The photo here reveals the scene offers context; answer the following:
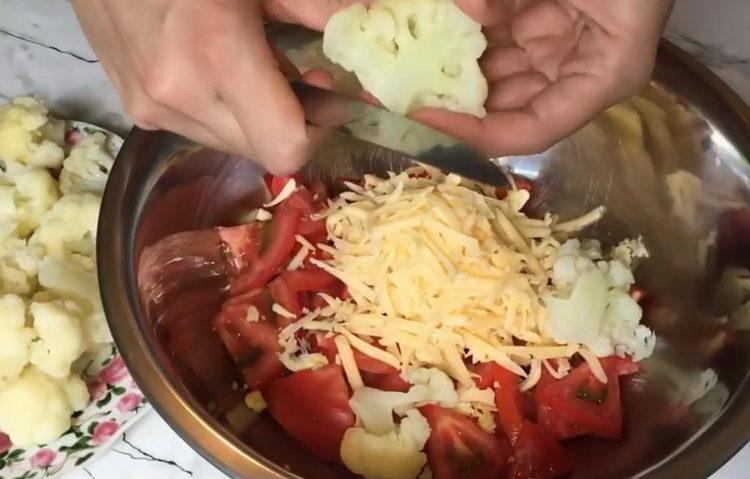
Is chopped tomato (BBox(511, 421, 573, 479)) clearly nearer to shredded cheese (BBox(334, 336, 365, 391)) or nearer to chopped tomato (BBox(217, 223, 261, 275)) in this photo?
shredded cheese (BBox(334, 336, 365, 391))

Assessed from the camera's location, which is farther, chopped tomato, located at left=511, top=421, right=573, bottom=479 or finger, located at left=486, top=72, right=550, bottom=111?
finger, located at left=486, top=72, right=550, bottom=111

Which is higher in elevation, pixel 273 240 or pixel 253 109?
pixel 253 109

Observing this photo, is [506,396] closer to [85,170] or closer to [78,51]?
[85,170]

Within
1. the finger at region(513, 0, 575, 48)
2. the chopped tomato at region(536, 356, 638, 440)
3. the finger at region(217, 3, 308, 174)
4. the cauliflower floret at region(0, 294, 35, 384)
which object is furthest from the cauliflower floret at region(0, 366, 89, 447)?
the finger at region(513, 0, 575, 48)

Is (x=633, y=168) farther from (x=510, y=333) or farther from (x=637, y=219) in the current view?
(x=510, y=333)

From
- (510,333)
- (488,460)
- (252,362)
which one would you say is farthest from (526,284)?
(252,362)

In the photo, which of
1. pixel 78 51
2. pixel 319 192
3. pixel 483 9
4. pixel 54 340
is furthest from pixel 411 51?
pixel 78 51

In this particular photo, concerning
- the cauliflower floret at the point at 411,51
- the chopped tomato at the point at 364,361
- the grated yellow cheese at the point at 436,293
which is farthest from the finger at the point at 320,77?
the chopped tomato at the point at 364,361
